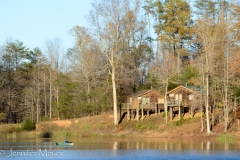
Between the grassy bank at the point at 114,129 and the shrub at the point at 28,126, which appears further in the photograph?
the shrub at the point at 28,126

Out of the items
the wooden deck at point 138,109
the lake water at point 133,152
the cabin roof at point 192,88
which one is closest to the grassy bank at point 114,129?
the wooden deck at point 138,109

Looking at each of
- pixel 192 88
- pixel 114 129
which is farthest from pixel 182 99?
pixel 114 129

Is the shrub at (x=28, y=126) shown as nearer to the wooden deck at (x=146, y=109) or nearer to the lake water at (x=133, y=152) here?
the wooden deck at (x=146, y=109)

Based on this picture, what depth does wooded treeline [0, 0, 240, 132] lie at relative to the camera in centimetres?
7025

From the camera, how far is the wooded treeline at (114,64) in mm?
70250

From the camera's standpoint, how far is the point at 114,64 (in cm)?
7294

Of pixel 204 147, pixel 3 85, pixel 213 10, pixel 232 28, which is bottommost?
pixel 204 147

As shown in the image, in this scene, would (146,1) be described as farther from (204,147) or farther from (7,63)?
(204,147)

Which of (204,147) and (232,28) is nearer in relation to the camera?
Result: (204,147)

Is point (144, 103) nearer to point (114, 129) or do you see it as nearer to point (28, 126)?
point (114, 129)

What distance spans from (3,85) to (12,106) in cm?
396

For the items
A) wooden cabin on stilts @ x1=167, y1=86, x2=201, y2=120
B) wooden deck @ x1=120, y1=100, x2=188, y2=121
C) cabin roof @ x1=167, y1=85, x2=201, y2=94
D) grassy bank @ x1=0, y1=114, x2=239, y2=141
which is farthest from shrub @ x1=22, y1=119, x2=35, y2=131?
cabin roof @ x1=167, y1=85, x2=201, y2=94

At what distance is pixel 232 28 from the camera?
65062mm

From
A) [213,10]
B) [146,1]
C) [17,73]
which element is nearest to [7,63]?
[17,73]
